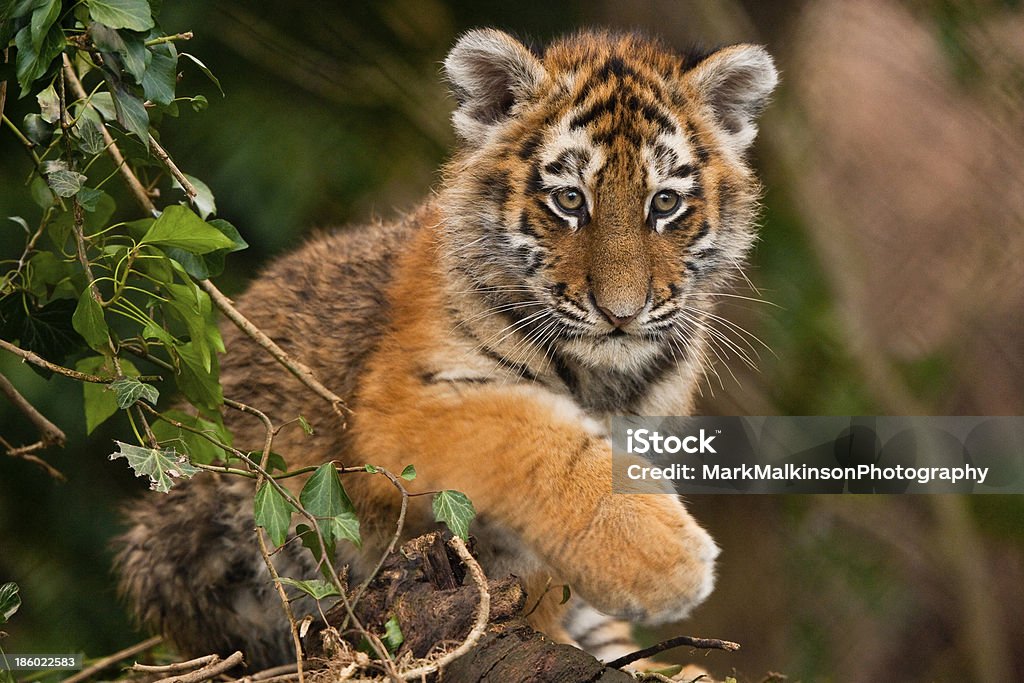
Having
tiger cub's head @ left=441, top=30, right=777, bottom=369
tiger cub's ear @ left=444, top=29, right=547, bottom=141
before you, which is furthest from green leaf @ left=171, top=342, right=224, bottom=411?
tiger cub's ear @ left=444, top=29, right=547, bottom=141

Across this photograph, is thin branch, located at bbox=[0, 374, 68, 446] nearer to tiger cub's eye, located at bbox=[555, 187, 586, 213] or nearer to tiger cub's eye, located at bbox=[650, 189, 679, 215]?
tiger cub's eye, located at bbox=[555, 187, 586, 213]

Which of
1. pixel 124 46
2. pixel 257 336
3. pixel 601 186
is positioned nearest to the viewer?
pixel 124 46

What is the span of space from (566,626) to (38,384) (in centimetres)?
286

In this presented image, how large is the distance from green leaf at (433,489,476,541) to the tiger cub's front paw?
0.50m

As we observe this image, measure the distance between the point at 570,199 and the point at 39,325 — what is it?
141 cm

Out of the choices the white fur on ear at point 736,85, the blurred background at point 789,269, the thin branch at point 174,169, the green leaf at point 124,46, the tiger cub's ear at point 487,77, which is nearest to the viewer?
the green leaf at point 124,46

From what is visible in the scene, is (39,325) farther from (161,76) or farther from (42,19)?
(42,19)

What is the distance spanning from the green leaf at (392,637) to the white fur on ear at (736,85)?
1812 mm

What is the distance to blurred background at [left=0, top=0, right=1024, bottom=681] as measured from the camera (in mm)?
5812

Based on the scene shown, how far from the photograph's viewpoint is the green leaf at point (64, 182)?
8.34 ft

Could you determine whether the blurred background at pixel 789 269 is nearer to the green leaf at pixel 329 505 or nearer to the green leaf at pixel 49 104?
the green leaf at pixel 49 104

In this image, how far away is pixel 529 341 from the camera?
3.35m

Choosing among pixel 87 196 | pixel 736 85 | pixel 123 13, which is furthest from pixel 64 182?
pixel 736 85

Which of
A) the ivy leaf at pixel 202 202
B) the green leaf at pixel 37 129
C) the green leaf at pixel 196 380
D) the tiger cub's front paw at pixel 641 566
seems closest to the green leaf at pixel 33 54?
the green leaf at pixel 37 129
